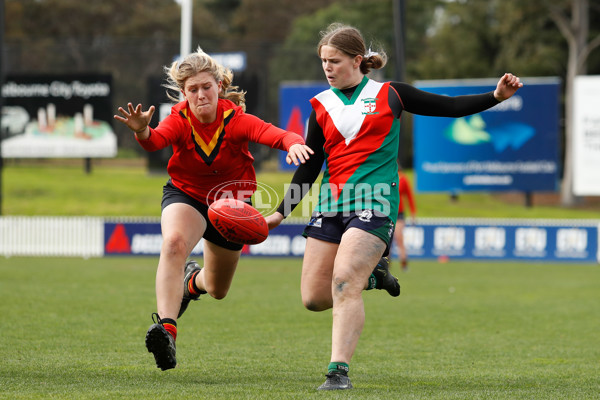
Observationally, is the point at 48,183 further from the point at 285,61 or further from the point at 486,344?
the point at 486,344

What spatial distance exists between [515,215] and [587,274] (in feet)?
45.6

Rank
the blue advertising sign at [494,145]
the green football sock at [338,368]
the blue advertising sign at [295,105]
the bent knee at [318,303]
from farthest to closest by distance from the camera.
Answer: the blue advertising sign at [295,105]
the blue advertising sign at [494,145]
the bent knee at [318,303]
the green football sock at [338,368]

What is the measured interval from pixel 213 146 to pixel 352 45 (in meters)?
1.16

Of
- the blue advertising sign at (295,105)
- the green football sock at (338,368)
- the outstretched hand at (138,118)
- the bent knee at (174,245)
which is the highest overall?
the blue advertising sign at (295,105)

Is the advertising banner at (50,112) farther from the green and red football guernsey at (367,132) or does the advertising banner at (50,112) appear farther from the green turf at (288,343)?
the green and red football guernsey at (367,132)

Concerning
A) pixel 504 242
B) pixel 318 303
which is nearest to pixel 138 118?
pixel 318 303

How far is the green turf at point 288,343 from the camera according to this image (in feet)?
18.7

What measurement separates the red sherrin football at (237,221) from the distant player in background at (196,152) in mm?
236

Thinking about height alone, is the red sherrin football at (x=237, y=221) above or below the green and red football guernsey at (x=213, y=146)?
below

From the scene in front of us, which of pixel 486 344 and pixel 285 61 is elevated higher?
pixel 285 61

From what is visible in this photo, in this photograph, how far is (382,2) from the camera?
5462cm

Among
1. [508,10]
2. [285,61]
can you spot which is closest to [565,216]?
[508,10]

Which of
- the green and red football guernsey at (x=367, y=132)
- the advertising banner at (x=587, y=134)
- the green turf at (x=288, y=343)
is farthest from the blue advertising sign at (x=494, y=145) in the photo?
the green and red football guernsey at (x=367, y=132)

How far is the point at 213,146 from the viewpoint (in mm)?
6211
